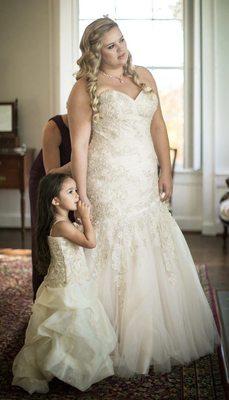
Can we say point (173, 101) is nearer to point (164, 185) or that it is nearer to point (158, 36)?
point (158, 36)

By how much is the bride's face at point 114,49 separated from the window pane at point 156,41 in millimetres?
3845

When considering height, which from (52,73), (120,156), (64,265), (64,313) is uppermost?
(52,73)

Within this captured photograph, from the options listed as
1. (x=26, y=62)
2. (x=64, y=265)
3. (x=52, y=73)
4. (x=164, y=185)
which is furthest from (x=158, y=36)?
(x=64, y=265)

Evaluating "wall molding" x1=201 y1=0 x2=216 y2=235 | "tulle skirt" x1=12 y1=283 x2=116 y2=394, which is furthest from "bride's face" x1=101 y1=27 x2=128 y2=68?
"wall molding" x1=201 y1=0 x2=216 y2=235

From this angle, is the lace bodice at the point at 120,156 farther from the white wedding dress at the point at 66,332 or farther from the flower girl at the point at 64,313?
the white wedding dress at the point at 66,332

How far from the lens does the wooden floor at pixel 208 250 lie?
4.81m

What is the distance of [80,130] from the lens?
2957 millimetres

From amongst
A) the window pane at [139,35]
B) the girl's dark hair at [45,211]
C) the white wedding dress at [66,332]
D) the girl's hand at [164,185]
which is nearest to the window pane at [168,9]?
the window pane at [139,35]

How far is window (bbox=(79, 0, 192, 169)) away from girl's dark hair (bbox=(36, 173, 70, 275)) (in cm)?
390

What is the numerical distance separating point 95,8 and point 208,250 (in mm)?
2841

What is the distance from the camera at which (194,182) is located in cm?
672

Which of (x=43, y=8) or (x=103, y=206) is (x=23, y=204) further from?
(x=103, y=206)

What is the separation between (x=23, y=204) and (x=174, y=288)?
349 centimetres

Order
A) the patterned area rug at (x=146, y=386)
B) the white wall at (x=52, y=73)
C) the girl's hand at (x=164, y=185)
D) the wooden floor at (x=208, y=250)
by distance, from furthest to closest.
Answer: the white wall at (x=52, y=73)
the wooden floor at (x=208, y=250)
the girl's hand at (x=164, y=185)
the patterned area rug at (x=146, y=386)
